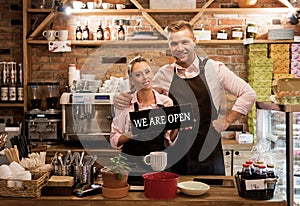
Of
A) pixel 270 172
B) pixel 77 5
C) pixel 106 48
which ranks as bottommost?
pixel 270 172

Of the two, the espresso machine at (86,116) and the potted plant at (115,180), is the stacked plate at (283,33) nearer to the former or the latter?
the espresso machine at (86,116)

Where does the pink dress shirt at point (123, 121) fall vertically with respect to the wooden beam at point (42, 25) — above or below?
below

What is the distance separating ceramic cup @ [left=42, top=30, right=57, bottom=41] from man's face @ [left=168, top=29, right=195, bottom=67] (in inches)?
87.6

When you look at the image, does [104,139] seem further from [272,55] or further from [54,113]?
[272,55]

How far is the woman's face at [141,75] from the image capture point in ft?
8.97

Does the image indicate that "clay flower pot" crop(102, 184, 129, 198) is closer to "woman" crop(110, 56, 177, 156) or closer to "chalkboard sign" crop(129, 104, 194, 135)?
"chalkboard sign" crop(129, 104, 194, 135)

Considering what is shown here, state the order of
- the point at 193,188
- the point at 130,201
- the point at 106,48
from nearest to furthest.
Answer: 1. the point at 130,201
2. the point at 193,188
3. the point at 106,48

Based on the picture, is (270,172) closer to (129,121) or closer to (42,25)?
(129,121)

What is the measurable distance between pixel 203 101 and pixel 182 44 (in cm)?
46

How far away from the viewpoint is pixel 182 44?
2.81 m

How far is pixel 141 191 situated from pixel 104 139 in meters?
2.17

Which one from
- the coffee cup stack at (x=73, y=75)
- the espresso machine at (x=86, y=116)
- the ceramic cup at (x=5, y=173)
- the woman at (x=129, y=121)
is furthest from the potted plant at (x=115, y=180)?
the coffee cup stack at (x=73, y=75)

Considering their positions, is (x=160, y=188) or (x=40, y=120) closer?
(x=160, y=188)

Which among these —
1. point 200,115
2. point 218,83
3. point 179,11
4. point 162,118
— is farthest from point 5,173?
point 179,11
